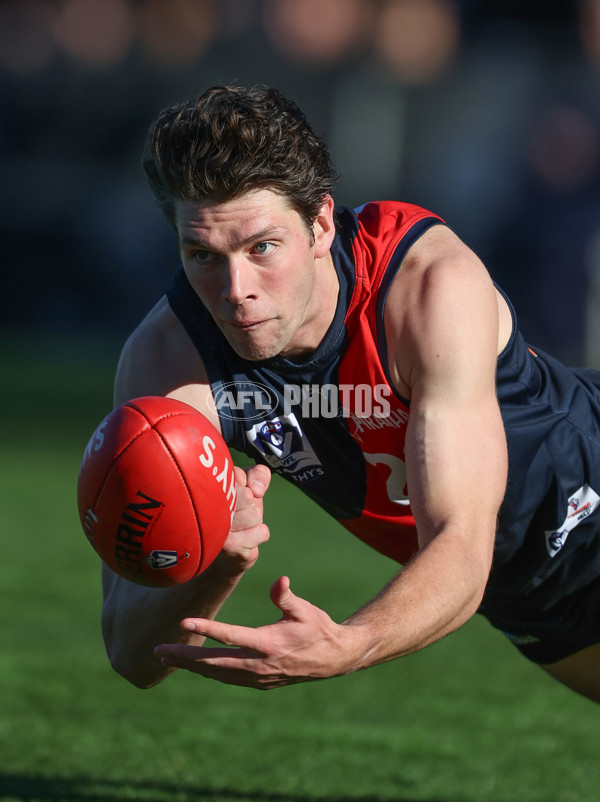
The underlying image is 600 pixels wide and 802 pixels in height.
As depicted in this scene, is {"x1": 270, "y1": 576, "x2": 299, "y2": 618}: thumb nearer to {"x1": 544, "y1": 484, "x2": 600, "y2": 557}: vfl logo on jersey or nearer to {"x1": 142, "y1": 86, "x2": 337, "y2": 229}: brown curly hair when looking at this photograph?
{"x1": 142, "y1": 86, "x2": 337, "y2": 229}: brown curly hair

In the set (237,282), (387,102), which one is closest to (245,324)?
(237,282)

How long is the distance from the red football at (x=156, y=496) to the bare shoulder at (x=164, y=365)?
494 mm

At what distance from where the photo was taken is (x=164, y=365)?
3.79 meters

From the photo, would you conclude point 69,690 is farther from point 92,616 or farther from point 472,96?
point 472,96

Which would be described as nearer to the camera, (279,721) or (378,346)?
(378,346)

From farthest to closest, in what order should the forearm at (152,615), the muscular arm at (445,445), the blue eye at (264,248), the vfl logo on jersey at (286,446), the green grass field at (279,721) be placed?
the green grass field at (279,721), the vfl logo on jersey at (286,446), the forearm at (152,615), the blue eye at (264,248), the muscular arm at (445,445)

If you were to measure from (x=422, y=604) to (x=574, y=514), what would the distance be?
139 cm

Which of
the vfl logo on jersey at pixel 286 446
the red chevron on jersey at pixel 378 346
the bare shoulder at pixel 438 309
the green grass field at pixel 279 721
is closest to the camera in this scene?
the bare shoulder at pixel 438 309

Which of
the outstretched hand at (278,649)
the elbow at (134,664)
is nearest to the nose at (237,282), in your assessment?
the outstretched hand at (278,649)

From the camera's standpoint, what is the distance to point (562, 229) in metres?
15.8

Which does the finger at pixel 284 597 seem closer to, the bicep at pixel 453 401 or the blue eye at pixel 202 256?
the bicep at pixel 453 401

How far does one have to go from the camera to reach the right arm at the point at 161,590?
3.69 metres

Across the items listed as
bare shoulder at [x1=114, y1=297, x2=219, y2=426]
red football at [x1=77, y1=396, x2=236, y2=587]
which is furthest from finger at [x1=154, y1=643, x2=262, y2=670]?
bare shoulder at [x1=114, y1=297, x2=219, y2=426]

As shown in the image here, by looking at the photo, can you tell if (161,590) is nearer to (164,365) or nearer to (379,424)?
(164,365)
